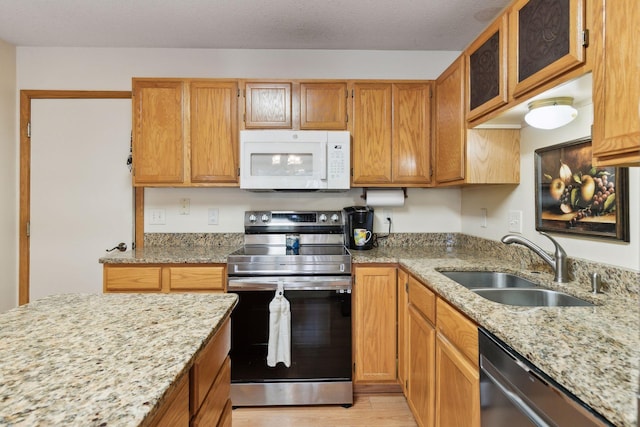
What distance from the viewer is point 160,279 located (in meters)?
1.98

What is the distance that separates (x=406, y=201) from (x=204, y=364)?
2074mm

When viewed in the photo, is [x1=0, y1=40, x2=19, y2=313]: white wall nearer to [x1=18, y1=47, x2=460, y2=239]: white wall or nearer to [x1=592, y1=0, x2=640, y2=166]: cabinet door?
[x1=18, y1=47, x2=460, y2=239]: white wall

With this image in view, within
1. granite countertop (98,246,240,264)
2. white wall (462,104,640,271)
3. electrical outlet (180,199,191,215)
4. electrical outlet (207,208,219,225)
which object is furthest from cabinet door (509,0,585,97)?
electrical outlet (180,199,191,215)

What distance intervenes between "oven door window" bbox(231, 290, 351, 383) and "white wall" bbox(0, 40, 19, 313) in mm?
1962

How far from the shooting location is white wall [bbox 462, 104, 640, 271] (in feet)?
3.78

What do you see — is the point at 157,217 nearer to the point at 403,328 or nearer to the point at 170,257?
the point at 170,257

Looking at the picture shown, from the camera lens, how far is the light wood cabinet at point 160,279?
6.46ft

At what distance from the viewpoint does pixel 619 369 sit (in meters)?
0.65

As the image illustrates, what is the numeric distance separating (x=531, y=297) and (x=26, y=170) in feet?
11.3

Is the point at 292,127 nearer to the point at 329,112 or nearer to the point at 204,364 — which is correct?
the point at 329,112

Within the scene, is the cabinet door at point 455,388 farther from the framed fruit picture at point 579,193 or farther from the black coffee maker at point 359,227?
the black coffee maker at point 359,227

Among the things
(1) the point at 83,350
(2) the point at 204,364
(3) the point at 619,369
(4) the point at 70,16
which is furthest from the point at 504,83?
(4) the point at 70,16

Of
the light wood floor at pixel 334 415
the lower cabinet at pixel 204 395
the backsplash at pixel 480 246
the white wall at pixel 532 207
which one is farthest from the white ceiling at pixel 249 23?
the light wood floor at pixel 334 415

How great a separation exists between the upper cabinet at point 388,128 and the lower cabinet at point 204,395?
1.51 metres
